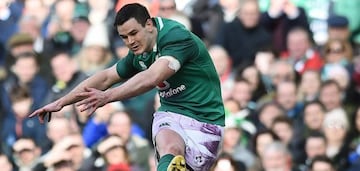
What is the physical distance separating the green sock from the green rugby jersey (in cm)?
53

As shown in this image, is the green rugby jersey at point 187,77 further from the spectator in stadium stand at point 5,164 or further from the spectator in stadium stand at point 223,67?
the spectator in stadium stand at point 223,67

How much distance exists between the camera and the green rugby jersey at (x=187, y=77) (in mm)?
10797

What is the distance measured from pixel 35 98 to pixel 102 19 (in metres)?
1.47

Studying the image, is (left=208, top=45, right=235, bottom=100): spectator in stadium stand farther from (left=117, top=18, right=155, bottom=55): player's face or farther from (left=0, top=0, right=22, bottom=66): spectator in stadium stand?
(left=117, top=18, right=155, bottom=55): player's face

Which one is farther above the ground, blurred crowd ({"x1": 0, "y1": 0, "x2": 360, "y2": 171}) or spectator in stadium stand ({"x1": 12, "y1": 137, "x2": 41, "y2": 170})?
blurred crowd ({"x1": 0, "y1": 0, "x2": 360, "y2": 171})

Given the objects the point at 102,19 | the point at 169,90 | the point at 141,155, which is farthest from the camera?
the point at 102,19

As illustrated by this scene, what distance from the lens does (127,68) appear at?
11.4 m

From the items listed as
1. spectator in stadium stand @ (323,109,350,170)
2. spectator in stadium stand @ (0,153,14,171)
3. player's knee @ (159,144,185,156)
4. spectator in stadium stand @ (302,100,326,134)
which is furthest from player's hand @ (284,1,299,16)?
player's knee @ (159,144,185,156)

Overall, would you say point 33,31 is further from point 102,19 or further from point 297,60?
point 297,60

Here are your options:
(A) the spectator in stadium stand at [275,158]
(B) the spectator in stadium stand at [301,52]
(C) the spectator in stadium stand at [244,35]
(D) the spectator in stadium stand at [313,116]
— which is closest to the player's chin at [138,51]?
(A) the spectator in stadium stand at [275,158]

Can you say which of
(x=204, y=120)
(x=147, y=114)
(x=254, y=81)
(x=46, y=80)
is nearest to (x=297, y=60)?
(x=254, y=81)

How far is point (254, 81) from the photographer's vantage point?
1617 cm

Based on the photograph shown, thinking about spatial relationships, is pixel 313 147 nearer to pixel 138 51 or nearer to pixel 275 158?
pixel 275 158

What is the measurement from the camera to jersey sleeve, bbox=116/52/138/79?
11.4 meters
